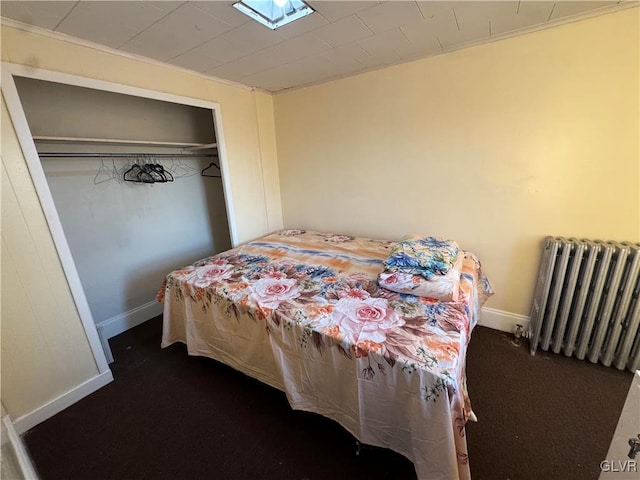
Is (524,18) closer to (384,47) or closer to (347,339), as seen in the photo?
(384,47)

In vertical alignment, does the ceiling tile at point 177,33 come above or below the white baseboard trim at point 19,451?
above

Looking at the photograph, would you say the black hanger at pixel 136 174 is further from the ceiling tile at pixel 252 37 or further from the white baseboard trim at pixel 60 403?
the white baseboard trim at pixel 60 403

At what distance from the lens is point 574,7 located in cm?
147

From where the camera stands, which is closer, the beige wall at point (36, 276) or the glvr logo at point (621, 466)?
the glvr logo at point (621, 466)

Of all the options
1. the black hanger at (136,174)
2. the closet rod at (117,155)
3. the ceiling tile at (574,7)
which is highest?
the ceiling tile at (574,7)

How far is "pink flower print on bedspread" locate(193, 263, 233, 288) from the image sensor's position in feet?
6.00

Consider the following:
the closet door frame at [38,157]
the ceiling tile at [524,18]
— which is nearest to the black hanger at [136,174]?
the closet door frame at [38,157]

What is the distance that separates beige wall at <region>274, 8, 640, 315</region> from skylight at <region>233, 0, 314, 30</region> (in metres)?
1.06

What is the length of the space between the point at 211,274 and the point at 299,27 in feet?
5.54

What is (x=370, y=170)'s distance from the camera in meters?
2.51

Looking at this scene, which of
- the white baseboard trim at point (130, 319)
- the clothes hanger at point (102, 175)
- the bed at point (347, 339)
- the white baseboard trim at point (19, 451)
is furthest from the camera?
the white baseboard trim at point (130, 319)

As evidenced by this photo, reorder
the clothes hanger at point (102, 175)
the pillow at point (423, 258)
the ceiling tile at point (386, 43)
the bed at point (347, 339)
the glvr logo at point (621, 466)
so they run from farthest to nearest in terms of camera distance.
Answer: the clothes hanger at point (102, 175) < the ceiling tile at point (386, 43) < the pillow at point (423, 258) < the bed at point (347, 339) < the glvr logo at point (621, 466)

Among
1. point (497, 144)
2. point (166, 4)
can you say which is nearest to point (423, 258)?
point (497, 144)

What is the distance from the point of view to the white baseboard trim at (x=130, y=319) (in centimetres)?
242
